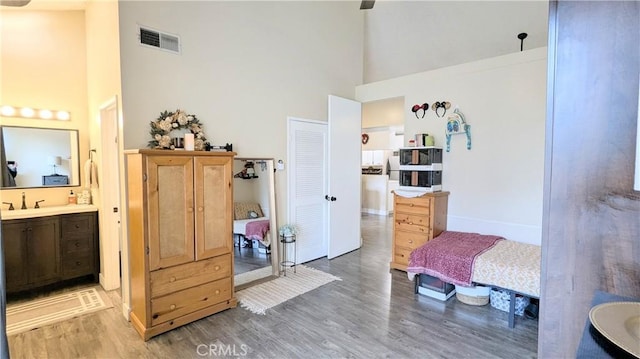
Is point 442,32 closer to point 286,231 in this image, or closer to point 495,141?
point 495,141

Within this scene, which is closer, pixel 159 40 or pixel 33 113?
pixel 159 40

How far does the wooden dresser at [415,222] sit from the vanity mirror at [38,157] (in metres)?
4.16

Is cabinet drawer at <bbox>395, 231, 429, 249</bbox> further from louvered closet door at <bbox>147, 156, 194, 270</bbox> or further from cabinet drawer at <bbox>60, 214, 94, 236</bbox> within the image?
cabinet drawer at <bbox>60, 214, 94, 236</bbox>

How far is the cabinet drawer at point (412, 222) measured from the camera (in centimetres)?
389

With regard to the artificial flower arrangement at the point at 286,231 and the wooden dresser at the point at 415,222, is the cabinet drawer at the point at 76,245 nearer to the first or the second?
the artificial flower arrangement at the point at 286,231

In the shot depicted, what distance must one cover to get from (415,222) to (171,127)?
303 centimetres

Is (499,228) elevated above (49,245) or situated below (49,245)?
above

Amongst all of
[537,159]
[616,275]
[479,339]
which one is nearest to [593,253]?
[616,275]

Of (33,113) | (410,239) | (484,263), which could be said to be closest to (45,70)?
(33,113)

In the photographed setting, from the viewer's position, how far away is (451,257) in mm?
3158

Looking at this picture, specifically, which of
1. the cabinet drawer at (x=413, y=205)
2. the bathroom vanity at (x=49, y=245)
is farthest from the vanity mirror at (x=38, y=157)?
the cabinet drawer at (x=413, y=205)

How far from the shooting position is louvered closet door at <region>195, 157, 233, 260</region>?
2828 millimetres

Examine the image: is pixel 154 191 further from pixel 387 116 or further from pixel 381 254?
pixel 387 116

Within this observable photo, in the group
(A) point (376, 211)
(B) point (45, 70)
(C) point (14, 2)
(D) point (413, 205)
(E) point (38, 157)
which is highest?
(C) point (14, 2)
